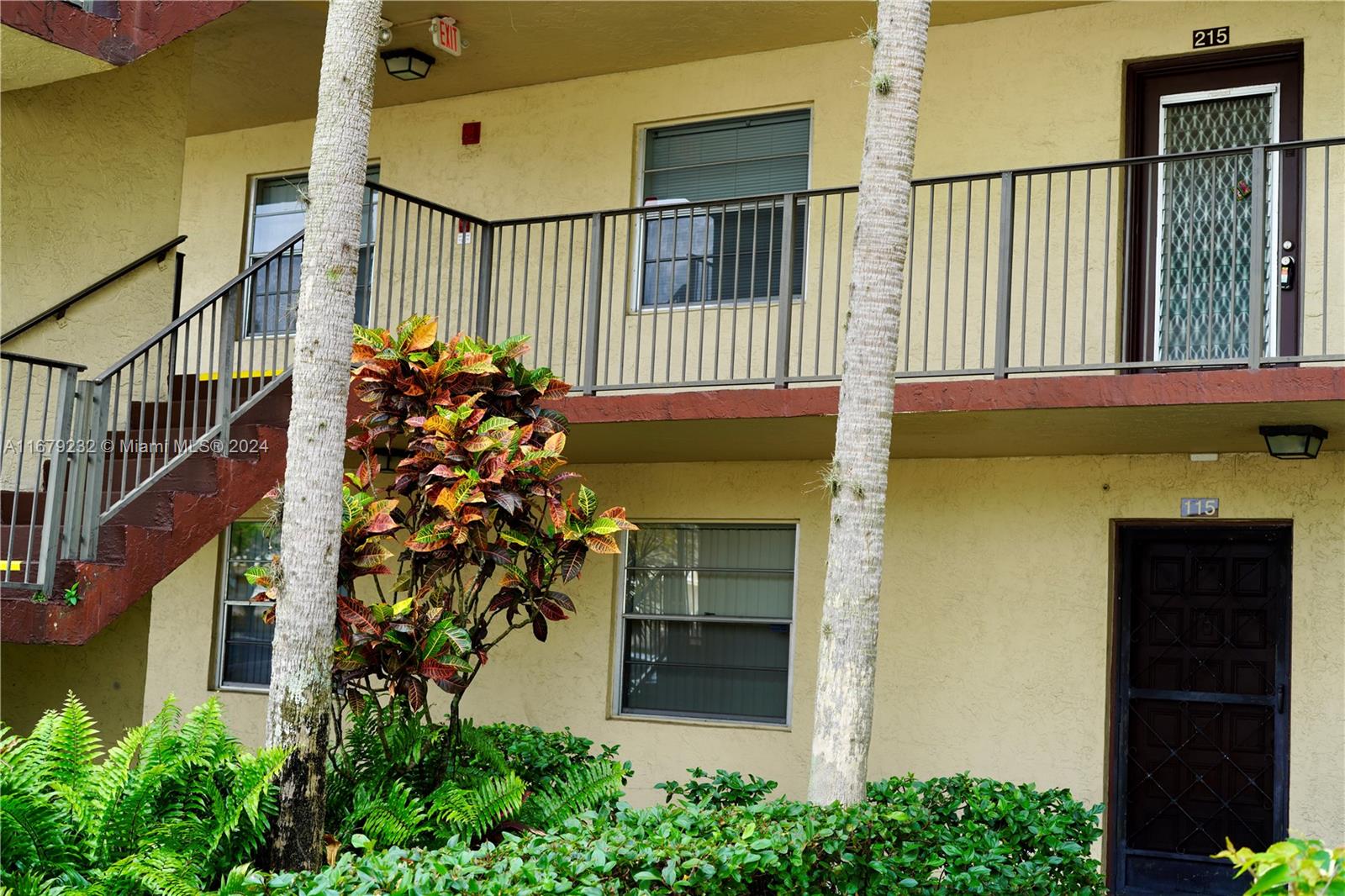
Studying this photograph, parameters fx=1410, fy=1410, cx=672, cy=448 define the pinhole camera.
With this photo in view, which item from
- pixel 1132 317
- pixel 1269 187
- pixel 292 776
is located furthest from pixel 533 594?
pixel 1269 187

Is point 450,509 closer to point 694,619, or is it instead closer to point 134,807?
point 134,807

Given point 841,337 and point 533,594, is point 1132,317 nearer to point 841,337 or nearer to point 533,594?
point 841,337

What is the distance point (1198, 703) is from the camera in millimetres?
8750

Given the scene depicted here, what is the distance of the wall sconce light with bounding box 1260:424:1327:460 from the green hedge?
232 cm

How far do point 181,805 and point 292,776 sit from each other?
43cm

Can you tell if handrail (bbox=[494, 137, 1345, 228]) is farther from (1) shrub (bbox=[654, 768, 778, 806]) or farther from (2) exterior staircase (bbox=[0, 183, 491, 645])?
(1) shrub (bbox=[654, 768, 778, 806])

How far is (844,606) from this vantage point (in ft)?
18.9

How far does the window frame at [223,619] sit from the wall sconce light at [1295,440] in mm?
7708

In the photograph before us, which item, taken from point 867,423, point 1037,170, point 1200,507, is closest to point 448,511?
point 867,423

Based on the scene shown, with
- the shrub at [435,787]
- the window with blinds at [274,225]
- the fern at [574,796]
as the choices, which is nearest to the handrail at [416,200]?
the window with blinds at [274,225]

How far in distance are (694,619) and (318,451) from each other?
186 inches

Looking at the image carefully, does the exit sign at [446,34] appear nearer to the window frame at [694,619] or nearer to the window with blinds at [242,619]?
the window frame at [694,619]

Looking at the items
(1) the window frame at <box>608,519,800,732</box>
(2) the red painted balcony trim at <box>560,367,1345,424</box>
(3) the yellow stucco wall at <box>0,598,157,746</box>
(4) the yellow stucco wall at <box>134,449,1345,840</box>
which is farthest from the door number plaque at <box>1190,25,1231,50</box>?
(3) the yellow stucco wall at <box>0,598,157,746</box>

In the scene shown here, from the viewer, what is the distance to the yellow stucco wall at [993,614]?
8.27m
